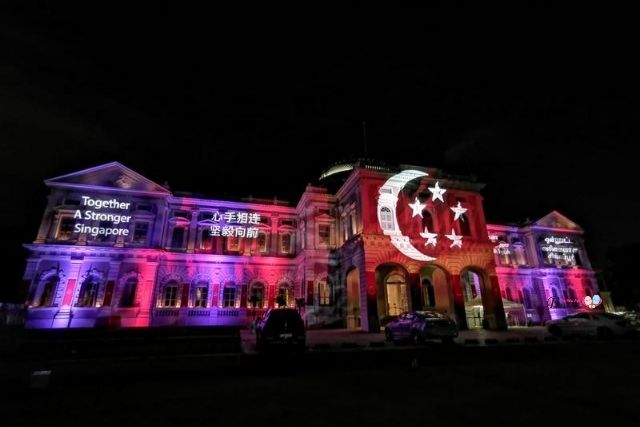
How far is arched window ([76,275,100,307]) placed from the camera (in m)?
27.3

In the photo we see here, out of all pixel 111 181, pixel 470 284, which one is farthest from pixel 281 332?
pixel 470 284

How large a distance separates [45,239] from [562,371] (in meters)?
35.9

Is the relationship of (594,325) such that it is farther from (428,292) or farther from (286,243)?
(286,243)

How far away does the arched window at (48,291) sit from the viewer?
26.5 m

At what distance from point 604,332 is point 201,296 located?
30191mm

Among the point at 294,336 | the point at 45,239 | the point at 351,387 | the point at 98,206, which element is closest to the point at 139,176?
the point at 98,206

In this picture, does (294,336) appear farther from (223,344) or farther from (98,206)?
(98,206)

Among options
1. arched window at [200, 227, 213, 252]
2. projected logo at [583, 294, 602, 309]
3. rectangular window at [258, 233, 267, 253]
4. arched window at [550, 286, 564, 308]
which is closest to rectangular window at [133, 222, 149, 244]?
arched window at [200, 227, 213, 252]

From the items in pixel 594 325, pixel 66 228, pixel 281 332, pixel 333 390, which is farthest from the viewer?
pixel 66 228

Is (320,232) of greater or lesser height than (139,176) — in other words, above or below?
below

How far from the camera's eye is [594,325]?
61.2 ft

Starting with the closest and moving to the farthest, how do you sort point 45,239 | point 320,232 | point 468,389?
point 468,389, point 45,239, point 320,232

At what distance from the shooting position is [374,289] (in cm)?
2356

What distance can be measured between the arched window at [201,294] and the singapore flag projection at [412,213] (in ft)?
58.9
